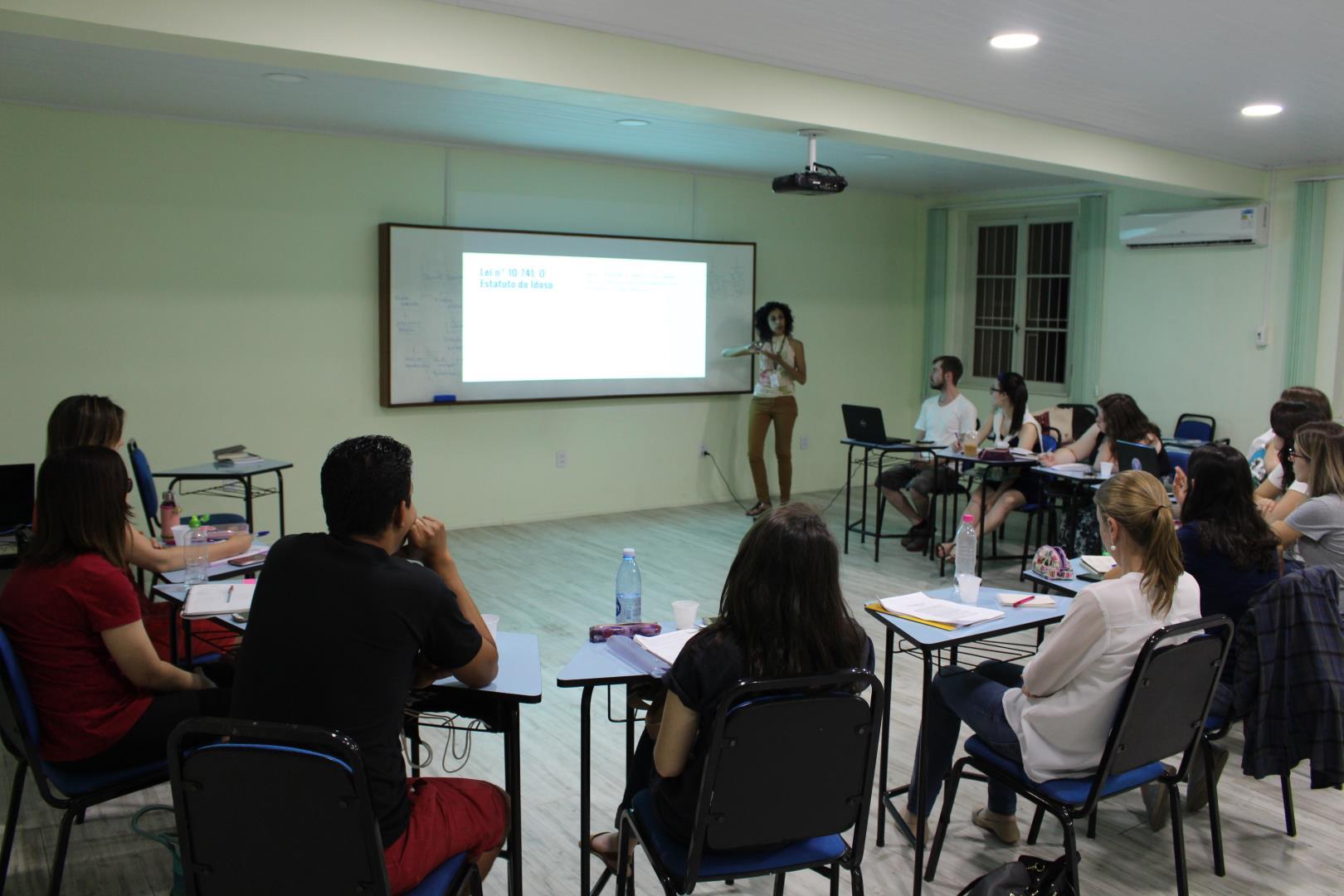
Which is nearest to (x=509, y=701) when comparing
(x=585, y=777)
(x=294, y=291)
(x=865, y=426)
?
(x=585, y=777)

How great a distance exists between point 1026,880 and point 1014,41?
2983 mm

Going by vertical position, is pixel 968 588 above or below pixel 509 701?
above

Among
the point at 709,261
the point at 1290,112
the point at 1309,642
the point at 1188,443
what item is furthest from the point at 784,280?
the point at 1309,642

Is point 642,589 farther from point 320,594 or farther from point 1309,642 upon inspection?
point 320,594

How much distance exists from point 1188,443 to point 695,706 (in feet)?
20.6

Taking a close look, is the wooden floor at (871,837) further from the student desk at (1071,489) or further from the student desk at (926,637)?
the student desk at (1071,489)

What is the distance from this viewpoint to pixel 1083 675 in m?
2.42

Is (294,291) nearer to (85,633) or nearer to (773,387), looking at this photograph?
(773,387)

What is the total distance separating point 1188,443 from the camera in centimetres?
720

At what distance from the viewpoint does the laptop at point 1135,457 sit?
5273 millimetres

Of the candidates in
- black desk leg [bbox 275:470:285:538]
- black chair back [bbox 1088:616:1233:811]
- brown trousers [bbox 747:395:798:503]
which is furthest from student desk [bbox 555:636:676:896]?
brown trousers [bbox 747:395:798:503]

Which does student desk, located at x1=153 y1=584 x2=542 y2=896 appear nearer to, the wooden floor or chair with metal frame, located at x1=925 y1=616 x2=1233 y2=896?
the wooden floor

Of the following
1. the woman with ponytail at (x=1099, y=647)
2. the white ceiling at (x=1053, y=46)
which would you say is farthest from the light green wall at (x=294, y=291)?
the woman with ponytail at (x=1099, y=647)

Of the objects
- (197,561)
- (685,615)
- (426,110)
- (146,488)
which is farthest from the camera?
(426,110)
